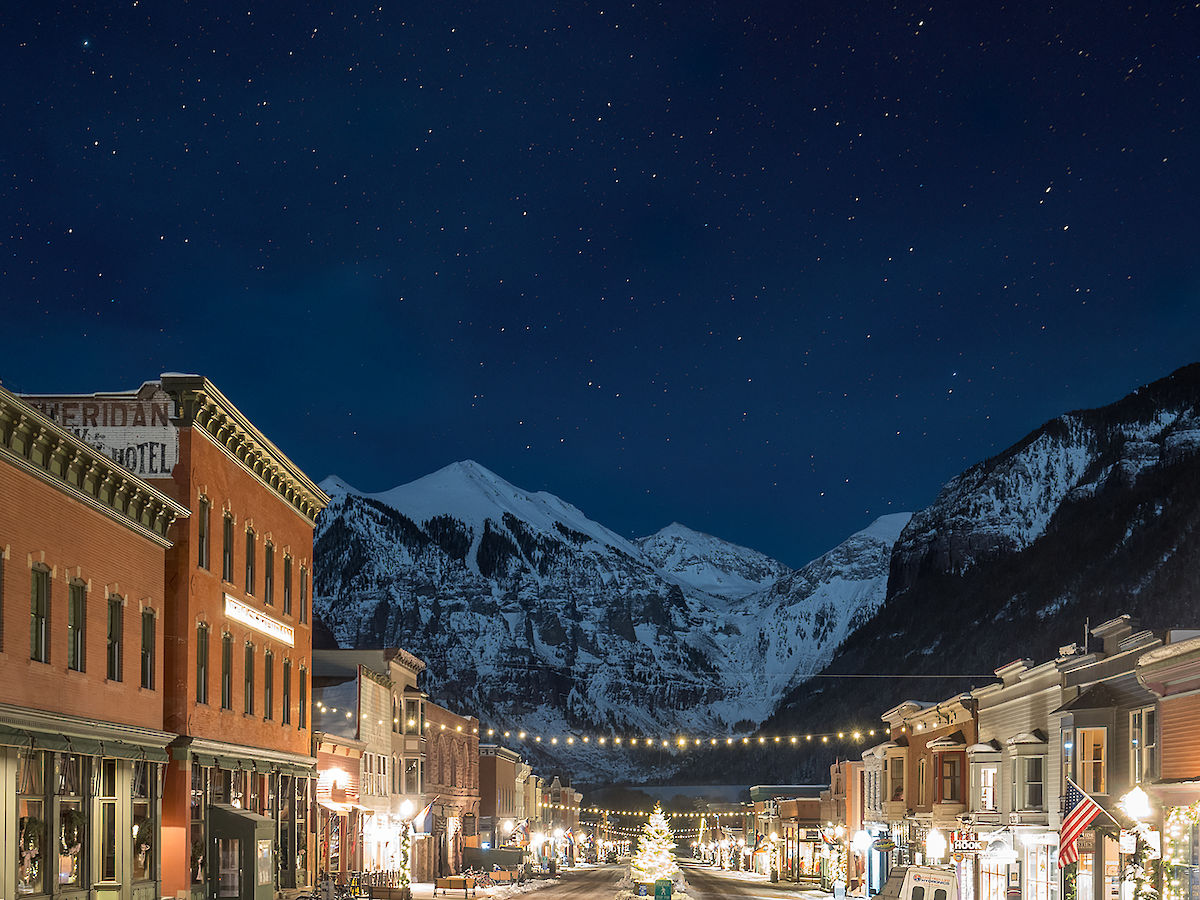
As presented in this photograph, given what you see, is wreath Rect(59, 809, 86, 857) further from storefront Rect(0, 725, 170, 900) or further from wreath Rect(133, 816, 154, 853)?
wreath Rect(133, 816, 154, 853)

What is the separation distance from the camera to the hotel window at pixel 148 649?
35.8 m

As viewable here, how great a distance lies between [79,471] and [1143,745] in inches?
1043

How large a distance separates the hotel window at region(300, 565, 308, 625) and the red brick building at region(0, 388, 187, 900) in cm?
1535

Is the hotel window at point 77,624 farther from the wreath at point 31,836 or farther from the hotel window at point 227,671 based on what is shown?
the hotel window at point 227,671

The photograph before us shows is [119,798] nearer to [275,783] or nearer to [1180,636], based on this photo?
[275,783]

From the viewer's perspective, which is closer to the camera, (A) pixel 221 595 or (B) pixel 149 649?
(B) pixel 149 649

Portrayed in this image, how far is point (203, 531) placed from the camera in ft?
130

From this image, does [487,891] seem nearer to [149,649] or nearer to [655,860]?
[655,860]

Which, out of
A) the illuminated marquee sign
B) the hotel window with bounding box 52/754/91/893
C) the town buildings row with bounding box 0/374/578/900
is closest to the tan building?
the town buildings row with bounding box 0/374/578/900

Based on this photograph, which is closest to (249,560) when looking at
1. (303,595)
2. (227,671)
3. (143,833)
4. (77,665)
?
(227,671)

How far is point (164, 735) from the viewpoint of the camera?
118ft

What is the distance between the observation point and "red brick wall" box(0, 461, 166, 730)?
27.7 meters

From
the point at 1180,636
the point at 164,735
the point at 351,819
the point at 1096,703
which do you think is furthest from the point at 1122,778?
the point at 351,819

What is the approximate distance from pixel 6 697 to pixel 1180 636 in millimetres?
27546
